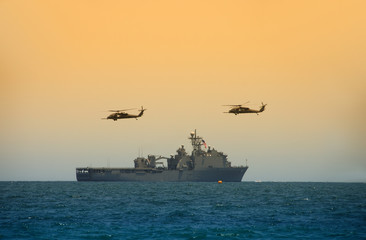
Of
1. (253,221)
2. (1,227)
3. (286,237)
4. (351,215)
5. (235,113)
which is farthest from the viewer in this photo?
(235,113)

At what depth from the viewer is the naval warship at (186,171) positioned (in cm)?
13725

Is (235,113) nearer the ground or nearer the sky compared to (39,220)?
nearer the sky

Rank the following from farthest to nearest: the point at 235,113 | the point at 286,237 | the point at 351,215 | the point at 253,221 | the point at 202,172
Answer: the point at 202,172 → the point at 235,113 → the point at 351,215 → the point at 253,221 → the point at 286,237

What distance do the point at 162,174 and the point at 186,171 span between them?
728cm

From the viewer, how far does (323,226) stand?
32656 mm

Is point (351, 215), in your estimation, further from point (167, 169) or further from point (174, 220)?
point (167, 169)

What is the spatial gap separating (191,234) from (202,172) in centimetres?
10851

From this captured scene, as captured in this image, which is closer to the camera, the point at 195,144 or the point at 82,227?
the point at 82,227

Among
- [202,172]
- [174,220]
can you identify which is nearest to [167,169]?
[202,172]

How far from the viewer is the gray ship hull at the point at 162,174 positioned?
13750cm

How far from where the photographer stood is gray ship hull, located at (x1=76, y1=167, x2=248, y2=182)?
451 ft

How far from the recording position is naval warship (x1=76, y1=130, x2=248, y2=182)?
13725cm

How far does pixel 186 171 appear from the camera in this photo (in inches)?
5423

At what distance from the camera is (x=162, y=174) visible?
13862cm
